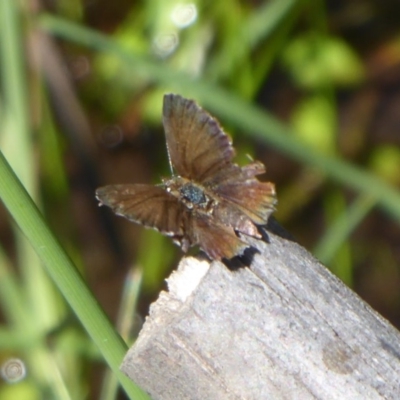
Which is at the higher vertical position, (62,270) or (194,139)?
(194,139)

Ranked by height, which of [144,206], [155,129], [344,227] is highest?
[144,206]

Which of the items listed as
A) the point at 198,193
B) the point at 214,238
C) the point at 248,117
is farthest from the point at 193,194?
the point at 248,117

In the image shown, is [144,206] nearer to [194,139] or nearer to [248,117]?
[194,139]

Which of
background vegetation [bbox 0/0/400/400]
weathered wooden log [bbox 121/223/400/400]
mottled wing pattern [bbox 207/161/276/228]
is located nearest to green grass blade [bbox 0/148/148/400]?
weathered wooden log [bbox 121/223/400/400]

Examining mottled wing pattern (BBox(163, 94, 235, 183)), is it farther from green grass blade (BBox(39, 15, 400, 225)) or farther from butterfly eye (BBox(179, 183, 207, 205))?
green grass blade (BBox(39, 15, 400, 225))

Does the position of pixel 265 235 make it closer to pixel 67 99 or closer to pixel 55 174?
pixel 55 174

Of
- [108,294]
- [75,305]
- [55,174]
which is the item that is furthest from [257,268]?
[108,294]
